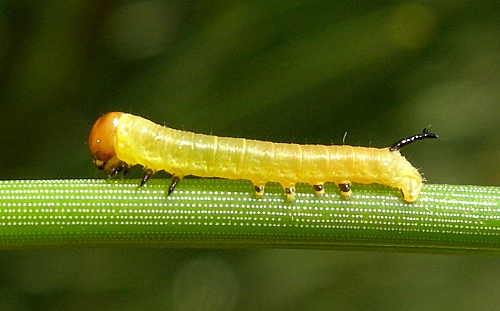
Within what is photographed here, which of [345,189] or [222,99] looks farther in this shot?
[222,99]

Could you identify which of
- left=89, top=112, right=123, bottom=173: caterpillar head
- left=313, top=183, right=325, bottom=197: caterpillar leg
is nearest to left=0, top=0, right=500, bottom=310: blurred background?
left=89, top=112, right=123, bottom=173: caterpillar head

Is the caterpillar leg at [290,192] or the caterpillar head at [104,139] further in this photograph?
the caterpillar head at [104,139]

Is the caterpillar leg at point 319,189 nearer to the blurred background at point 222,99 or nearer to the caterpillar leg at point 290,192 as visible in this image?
the caterpillar leg at point 290,192

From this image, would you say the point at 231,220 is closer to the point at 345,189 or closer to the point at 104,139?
the point at 345,189

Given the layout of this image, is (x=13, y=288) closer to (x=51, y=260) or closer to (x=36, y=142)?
(x=51, y=260)

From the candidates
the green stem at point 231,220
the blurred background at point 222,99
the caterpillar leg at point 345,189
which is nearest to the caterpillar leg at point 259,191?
the green stem at point 231,220

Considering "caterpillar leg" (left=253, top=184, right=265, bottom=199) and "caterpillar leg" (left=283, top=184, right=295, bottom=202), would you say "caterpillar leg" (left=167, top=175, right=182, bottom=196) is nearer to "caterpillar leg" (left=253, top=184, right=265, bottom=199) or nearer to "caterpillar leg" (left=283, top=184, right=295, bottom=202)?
"caterpillar leg" (left=253, top=184, right=265, bottom=199)

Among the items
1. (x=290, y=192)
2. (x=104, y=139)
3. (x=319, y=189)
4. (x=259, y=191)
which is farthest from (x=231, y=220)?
(x=104, y=139)
